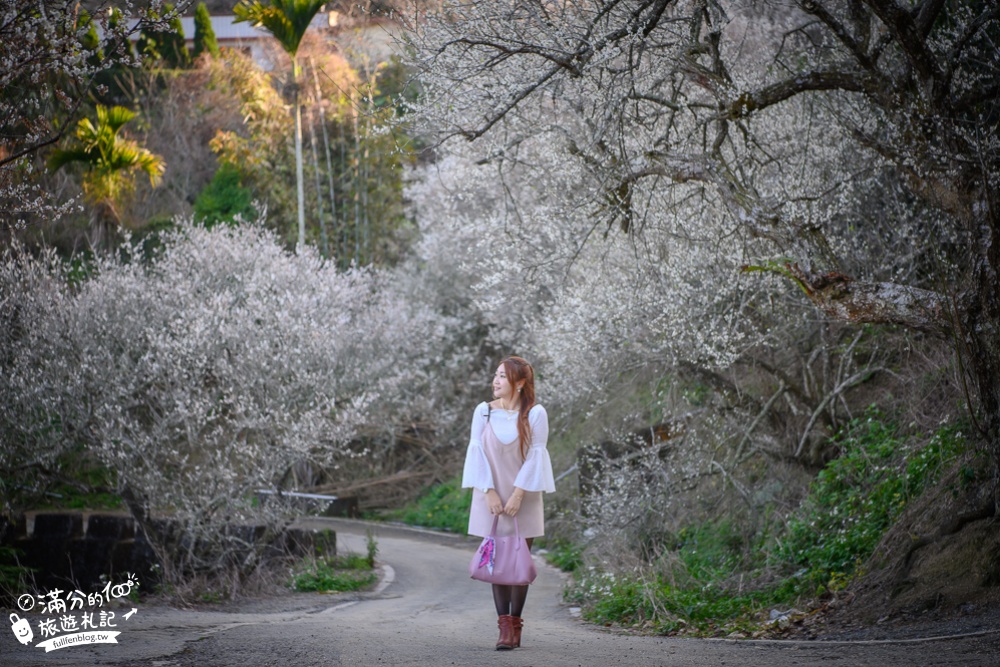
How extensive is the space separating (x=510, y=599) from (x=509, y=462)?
82cm

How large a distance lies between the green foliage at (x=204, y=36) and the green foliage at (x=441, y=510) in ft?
51.1

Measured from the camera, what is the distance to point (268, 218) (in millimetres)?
25375

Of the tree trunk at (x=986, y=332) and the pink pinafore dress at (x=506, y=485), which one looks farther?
the tree trunk at (x=986, y=332)

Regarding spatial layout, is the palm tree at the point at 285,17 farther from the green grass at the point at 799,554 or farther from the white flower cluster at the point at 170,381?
the green grass at the point at 799,554

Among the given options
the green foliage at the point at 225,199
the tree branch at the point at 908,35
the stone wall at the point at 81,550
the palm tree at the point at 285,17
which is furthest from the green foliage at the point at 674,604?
the green foliage at the point at 225,199

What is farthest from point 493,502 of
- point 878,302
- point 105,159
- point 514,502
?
point 105,159

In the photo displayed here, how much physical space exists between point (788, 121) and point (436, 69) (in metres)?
4.95

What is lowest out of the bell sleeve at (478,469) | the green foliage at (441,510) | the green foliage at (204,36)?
the green foliage at (441,510)

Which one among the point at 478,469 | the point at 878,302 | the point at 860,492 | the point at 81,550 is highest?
the point at 878,302

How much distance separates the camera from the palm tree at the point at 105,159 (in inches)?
624

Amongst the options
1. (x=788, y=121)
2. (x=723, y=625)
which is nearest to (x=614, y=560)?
(x=723, y=625)

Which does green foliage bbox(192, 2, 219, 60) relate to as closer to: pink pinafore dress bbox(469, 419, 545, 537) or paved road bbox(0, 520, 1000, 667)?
paved road bbox(0, 520, 1000, 667)

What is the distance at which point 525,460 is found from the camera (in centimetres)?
582

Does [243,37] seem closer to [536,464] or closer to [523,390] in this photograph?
[523,390]
